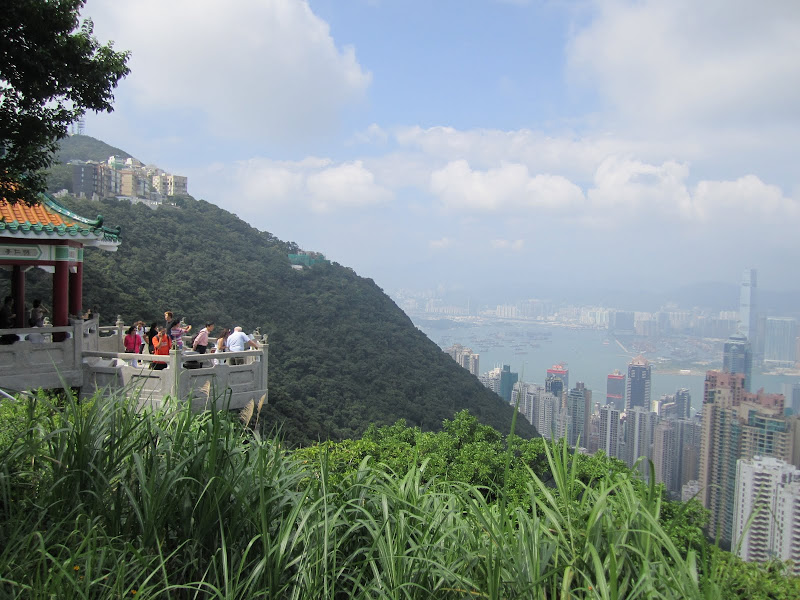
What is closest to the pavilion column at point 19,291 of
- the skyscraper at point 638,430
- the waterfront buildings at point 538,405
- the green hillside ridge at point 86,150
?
the skyscraper at point 638,430

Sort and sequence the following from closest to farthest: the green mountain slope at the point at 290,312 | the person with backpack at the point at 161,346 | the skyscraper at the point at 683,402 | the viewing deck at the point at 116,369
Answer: the viewing deck at the point at 116,369 < the person with backpack at the point at 161,346 < the green mountain slope at the point at 290,312 < the skyscraper at the point at 683,402

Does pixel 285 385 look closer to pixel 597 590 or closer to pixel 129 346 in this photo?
pixel 129 346

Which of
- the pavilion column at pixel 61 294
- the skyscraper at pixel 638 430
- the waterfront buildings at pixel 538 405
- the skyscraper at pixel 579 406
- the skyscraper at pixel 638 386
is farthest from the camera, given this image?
the skyscraper at pixel 638 386

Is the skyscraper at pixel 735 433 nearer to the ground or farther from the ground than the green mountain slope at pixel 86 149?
nearer to the ground

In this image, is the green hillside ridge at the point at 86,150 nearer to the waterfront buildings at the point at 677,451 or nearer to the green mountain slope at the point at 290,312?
the green mountain slope at the point at 290,312

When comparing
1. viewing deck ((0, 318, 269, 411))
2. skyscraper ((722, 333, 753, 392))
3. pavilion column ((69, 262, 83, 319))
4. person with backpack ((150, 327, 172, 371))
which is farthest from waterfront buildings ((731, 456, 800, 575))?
skyscraper ((722, 333, 753, 392))

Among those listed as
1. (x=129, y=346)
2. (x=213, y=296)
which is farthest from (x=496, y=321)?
(x=129, y=346)

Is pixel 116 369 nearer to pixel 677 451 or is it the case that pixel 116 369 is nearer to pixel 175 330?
pixel 175 330
